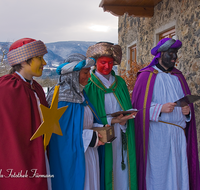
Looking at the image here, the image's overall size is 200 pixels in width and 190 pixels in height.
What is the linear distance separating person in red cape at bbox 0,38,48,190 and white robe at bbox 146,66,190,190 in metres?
1.69

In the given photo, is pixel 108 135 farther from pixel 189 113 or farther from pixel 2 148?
pixel 189 113

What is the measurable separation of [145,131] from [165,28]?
3.61 m

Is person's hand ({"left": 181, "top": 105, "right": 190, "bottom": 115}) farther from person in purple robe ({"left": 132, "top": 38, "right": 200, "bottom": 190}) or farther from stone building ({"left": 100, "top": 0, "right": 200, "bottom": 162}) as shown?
stone building ({"left": 100, "top": 0, "right": 200, "bottom": 162})

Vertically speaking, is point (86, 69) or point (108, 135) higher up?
point (86, 69)

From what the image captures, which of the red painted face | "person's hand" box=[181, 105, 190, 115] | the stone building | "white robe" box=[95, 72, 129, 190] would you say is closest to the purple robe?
"person's hand" box=[181, 105, 190, 115]

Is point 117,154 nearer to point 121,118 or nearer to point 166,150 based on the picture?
point 121,118

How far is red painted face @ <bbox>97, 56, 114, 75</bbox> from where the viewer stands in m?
2.82

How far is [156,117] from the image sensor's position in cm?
286

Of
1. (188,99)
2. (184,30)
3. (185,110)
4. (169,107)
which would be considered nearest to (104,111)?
(169,107)

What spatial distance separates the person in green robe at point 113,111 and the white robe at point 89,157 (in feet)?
1.07

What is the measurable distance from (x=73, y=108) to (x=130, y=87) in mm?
4029

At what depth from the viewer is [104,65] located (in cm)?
284

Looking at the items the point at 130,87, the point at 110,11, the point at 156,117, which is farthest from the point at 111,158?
the point at 110,11

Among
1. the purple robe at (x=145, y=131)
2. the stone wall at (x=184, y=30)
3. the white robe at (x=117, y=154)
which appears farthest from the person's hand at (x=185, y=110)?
the stone wall at (x=184, y=30)
